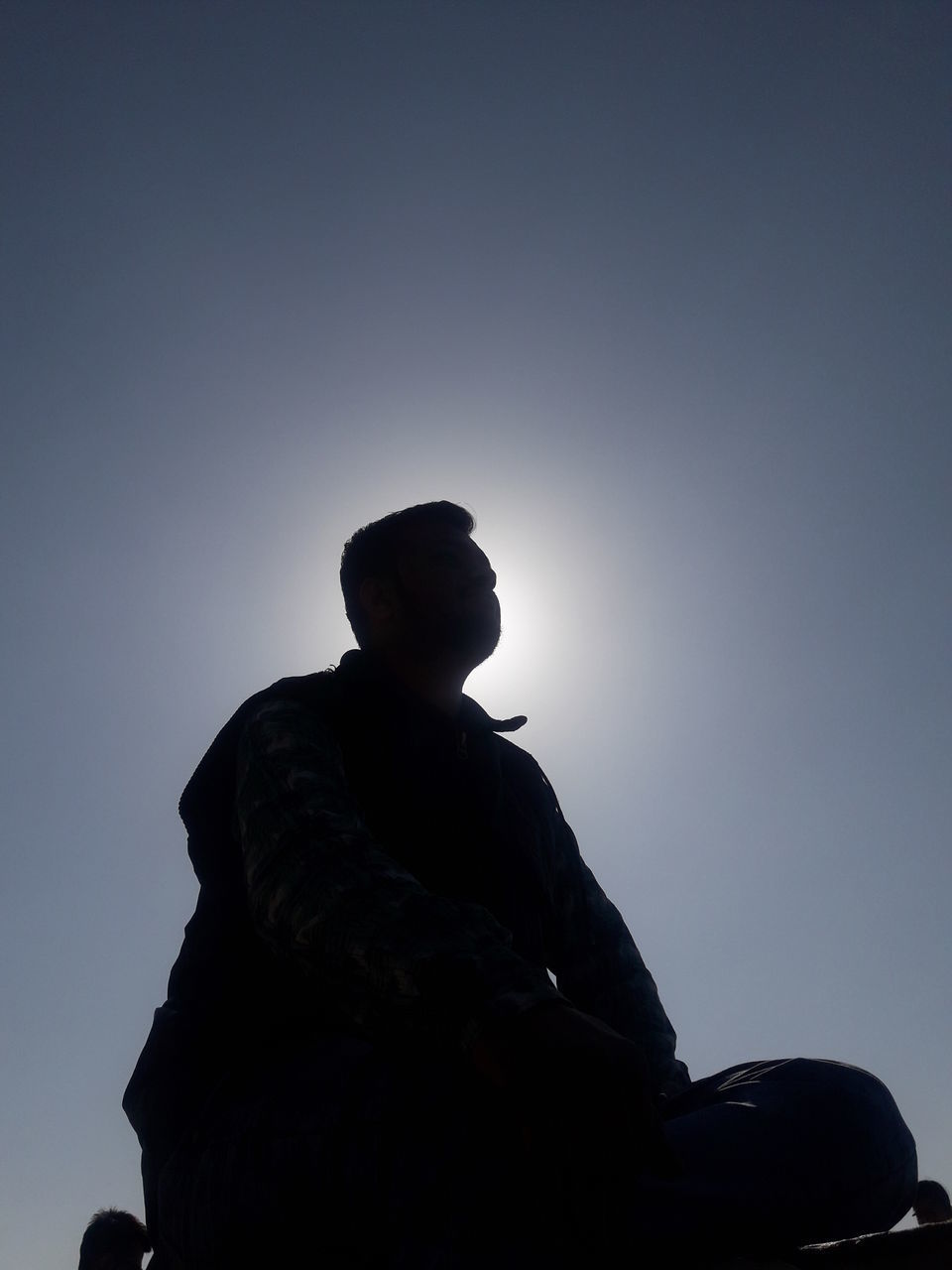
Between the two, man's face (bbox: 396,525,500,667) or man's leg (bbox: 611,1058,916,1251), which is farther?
man's face (bbox: 396,525,500,667)

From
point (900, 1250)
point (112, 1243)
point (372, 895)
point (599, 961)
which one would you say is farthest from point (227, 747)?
point (112, 1243)

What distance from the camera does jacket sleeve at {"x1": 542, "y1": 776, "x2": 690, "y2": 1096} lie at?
303 cm

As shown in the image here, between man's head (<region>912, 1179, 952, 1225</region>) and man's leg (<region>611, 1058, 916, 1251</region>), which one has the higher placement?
man's leg (<region>611, 1058, 916, 1251</region>)

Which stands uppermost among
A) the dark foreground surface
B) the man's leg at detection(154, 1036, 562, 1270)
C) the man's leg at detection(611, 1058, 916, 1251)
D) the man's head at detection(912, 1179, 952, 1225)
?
the man's leg at detection(154, 1036, 562, 1270)

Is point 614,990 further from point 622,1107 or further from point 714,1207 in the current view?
point 622,1107

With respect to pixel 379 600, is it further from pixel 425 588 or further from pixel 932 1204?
pixel 932 1204

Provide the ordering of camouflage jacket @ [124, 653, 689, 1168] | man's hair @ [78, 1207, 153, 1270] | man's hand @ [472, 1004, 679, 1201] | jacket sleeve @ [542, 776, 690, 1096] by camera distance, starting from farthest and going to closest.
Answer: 1. man's hair @ [78, 1207, 153, 1270]
2. jacket sleeve @ [542, 776, 690, 1096]
3. camouflage jacket @ [124, 653, 689, 1168]
4. man's hand @ [472, 1004, 679, 1201]

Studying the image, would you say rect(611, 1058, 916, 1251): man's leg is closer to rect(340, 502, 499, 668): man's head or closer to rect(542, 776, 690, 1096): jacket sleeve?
rect(542, 776, 690, 1096): jacket sleeve

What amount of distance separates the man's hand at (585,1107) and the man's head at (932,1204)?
11.5 metres

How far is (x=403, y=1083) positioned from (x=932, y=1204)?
1182 centimetres

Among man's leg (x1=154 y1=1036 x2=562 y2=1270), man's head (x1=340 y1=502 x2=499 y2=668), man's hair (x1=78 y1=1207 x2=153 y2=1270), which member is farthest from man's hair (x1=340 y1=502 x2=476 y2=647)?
man's hair (x1=78 y1=1207 x2=153 y2=1270)

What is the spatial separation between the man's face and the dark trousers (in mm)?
1669

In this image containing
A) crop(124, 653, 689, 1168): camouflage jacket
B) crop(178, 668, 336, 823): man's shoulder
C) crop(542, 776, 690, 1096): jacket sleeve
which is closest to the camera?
crop(124, 653, 689, 1168): camouflage jacket

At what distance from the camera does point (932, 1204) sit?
10.6 m
